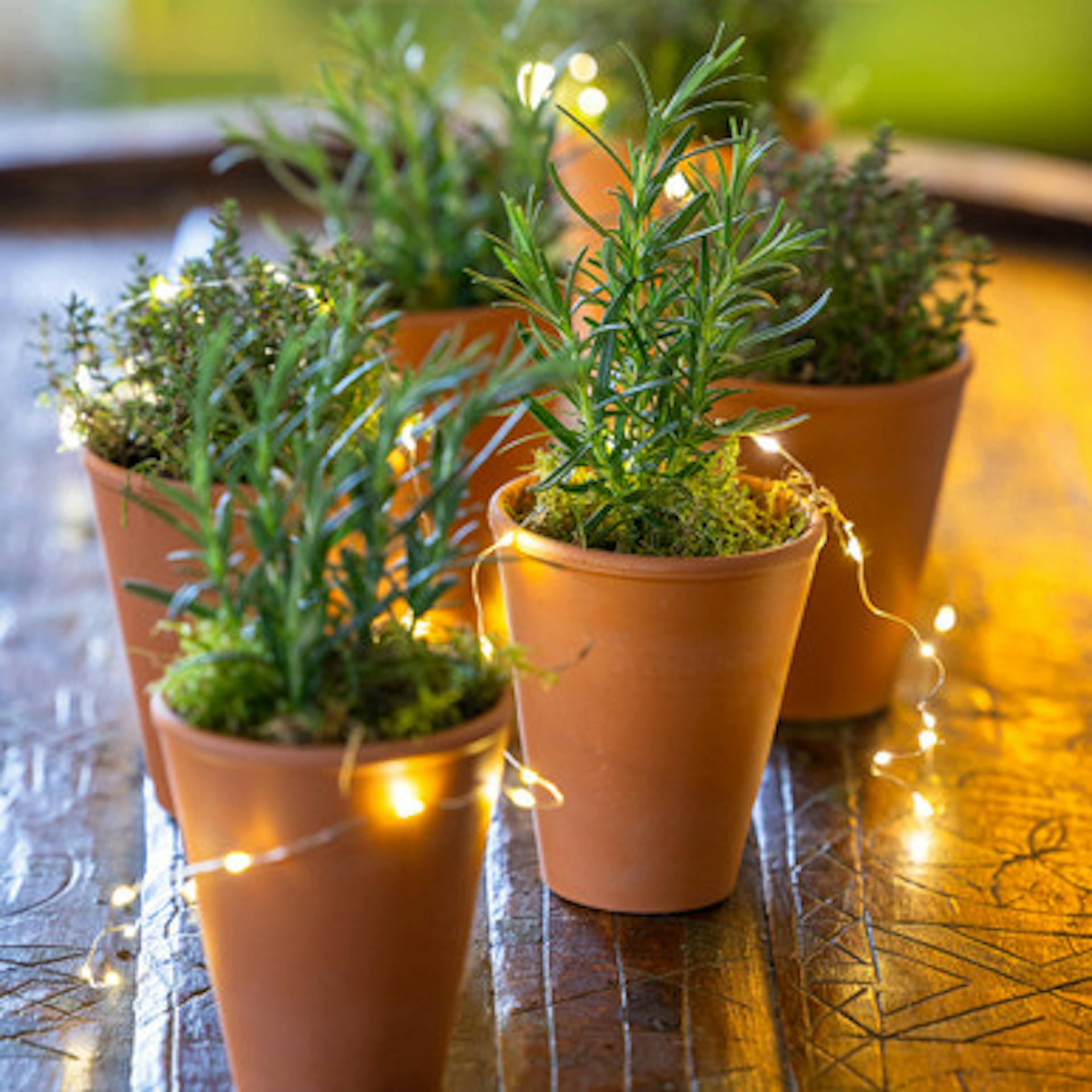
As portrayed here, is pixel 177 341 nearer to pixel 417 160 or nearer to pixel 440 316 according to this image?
pixel 440 316

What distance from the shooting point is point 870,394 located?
2.16 metres

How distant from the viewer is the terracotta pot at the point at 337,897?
140cm

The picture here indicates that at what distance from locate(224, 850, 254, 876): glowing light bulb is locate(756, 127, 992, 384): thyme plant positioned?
3.45ft

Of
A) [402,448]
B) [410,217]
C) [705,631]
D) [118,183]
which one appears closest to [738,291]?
[705,631]

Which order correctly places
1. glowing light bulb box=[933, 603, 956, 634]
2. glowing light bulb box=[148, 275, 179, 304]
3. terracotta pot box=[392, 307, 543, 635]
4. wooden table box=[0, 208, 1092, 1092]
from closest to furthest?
wooden table box=[0, 208, 1092, 1092], glowing light bulb box=[148, 275, 179, 304], terracotta pot box=[392, 307, 543, 635], glowing light bulb box=[933, 603, 956, 634]

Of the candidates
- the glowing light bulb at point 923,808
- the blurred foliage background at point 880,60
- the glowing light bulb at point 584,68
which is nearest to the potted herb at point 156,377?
the glowing light bulb at point 923,808

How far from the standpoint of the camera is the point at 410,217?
8.57 feet

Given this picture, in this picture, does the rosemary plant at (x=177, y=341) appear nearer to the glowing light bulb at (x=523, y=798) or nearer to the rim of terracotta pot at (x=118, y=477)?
the rim of terracotta pot at (x=118, y=477)

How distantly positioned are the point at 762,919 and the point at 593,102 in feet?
6.97

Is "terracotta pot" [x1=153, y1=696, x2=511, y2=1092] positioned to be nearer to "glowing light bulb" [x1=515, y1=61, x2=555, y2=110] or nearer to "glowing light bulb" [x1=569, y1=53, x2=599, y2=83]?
"glowing light bulb" [x1=515, y1=61, x2=555, y2=110]

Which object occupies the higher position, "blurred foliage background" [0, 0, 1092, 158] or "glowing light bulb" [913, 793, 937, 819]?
"blurred foliage background" [0, 0, 1092, 158]

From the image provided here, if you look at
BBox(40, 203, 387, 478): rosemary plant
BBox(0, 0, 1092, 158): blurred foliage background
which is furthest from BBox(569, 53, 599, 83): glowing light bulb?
BBox(0, 0, 1092, 158): blurred foliage background

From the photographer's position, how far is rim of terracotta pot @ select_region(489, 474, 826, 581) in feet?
5.52

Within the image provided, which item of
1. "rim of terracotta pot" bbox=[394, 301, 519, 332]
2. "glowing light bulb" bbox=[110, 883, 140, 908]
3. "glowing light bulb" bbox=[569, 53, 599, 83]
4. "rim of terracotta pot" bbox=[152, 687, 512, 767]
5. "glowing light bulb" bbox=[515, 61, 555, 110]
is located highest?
"glowing light bulb" bbox=[515, 61, 555, 110]
